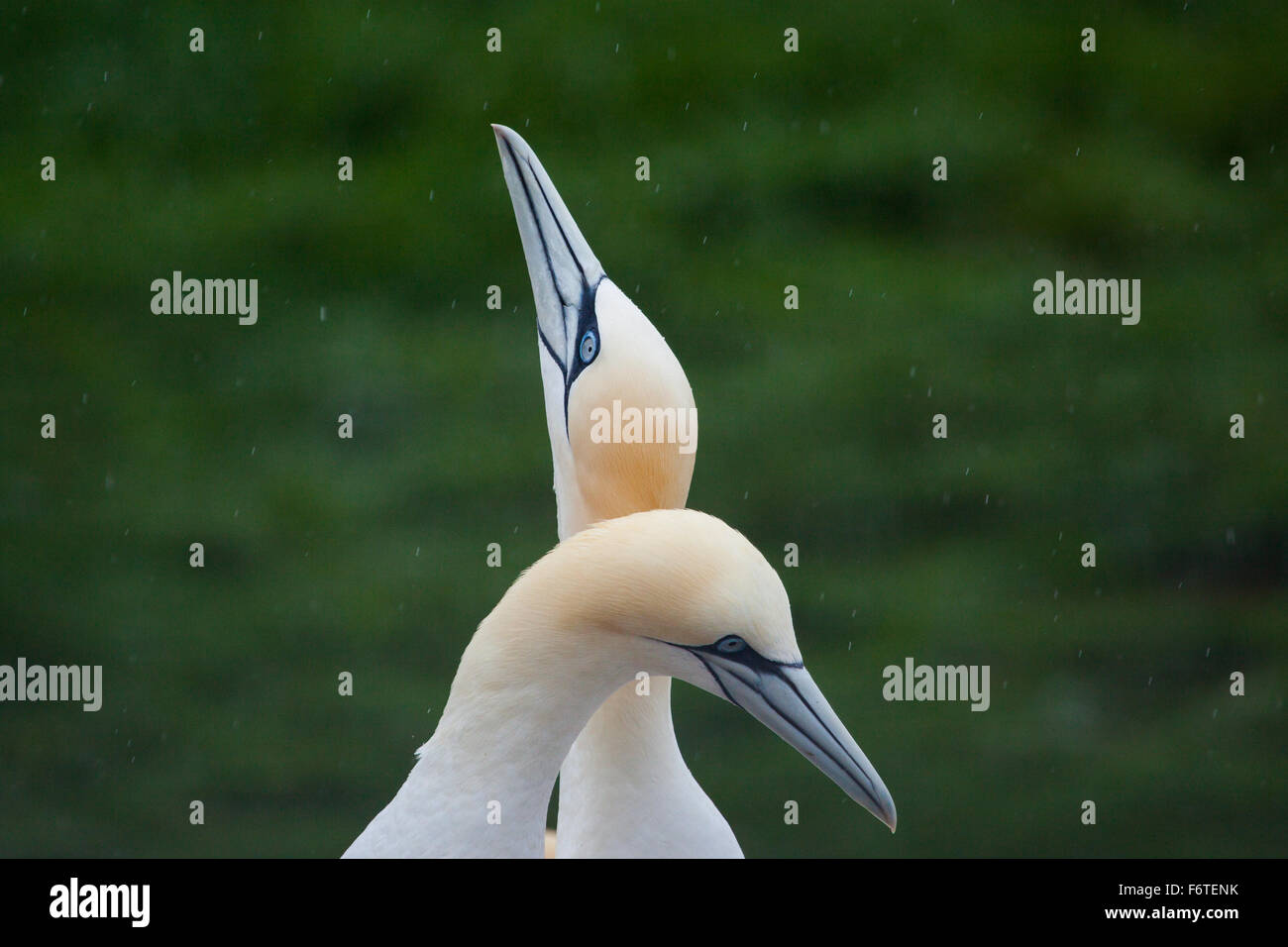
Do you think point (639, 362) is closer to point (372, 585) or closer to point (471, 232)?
point (372, 585)

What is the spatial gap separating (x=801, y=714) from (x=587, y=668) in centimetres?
35

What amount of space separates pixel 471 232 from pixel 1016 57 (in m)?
3.18

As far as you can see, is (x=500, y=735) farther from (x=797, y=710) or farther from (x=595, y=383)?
(x=595, y=383)

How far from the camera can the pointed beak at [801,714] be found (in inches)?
107

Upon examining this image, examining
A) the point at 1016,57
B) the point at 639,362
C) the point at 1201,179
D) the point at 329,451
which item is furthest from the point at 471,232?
the point at 639,362

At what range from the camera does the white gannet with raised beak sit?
2.63 metres
